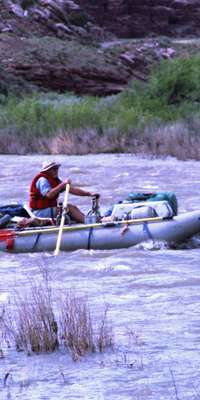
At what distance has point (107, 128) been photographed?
2502 centimetres

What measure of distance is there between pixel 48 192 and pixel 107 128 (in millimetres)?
13923

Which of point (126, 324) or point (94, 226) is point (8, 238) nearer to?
point (94, 226)

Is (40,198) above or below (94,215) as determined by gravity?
above

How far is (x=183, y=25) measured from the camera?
2810 inches

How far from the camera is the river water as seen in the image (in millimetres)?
5711

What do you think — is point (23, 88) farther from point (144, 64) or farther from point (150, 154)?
point (150, 154)

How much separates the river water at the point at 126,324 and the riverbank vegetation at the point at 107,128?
26.8 feet

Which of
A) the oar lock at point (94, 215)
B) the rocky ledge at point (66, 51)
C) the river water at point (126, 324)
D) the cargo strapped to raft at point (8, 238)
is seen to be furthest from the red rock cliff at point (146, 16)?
the cargo strapped to raft at point (8, 238)

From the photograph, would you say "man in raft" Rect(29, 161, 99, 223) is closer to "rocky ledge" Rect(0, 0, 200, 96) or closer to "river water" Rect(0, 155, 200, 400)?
"river water" Rect(0, 155, 200, 400)

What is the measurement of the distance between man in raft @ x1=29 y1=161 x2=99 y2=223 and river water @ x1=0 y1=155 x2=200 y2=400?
2.27 feet

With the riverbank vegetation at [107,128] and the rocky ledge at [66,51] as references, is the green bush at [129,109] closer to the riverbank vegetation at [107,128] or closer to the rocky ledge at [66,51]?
the riverbank vegetation at [107,128]

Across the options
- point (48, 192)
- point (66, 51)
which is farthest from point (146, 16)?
point (48, 192)

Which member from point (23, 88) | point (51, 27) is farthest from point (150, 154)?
point (51, 27)

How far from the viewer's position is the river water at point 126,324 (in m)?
5.71
